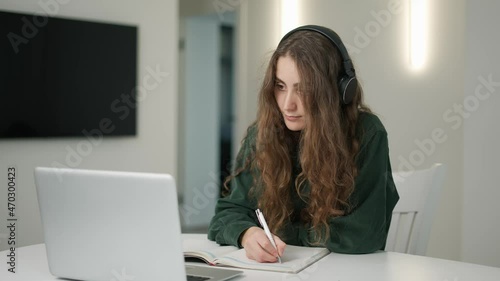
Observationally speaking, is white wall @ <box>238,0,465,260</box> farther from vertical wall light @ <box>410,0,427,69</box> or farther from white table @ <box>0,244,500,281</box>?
white table @ <box>0,244,500,281</box>

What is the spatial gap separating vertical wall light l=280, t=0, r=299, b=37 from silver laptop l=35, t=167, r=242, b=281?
13.7 feet

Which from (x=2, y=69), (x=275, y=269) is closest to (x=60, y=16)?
(x=2, y=69)

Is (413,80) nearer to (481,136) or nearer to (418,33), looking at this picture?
(418,33)

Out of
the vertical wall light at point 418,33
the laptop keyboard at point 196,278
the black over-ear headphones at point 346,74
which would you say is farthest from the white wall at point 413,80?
the laptop keyboard at point 196,278

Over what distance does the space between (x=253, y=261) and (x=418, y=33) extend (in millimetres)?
3091

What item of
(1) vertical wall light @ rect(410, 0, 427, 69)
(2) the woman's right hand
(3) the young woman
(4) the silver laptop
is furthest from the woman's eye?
(1) vertical wall light @ rect(410, 0, 427, 69)

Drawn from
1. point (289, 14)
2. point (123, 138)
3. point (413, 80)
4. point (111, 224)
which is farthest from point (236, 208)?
point (289, 14)

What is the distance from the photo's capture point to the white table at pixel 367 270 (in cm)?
145

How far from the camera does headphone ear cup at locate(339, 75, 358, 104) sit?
1.80 meters

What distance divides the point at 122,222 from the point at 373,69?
3.59 meters

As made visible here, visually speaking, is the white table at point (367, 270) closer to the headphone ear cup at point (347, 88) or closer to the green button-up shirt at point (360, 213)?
the green button-up shirt at point (360, 213)

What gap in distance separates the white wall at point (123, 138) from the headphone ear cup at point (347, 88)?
9.53ft

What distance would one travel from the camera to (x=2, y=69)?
13.3ft

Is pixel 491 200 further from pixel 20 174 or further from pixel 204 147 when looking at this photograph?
pixel 204 147
